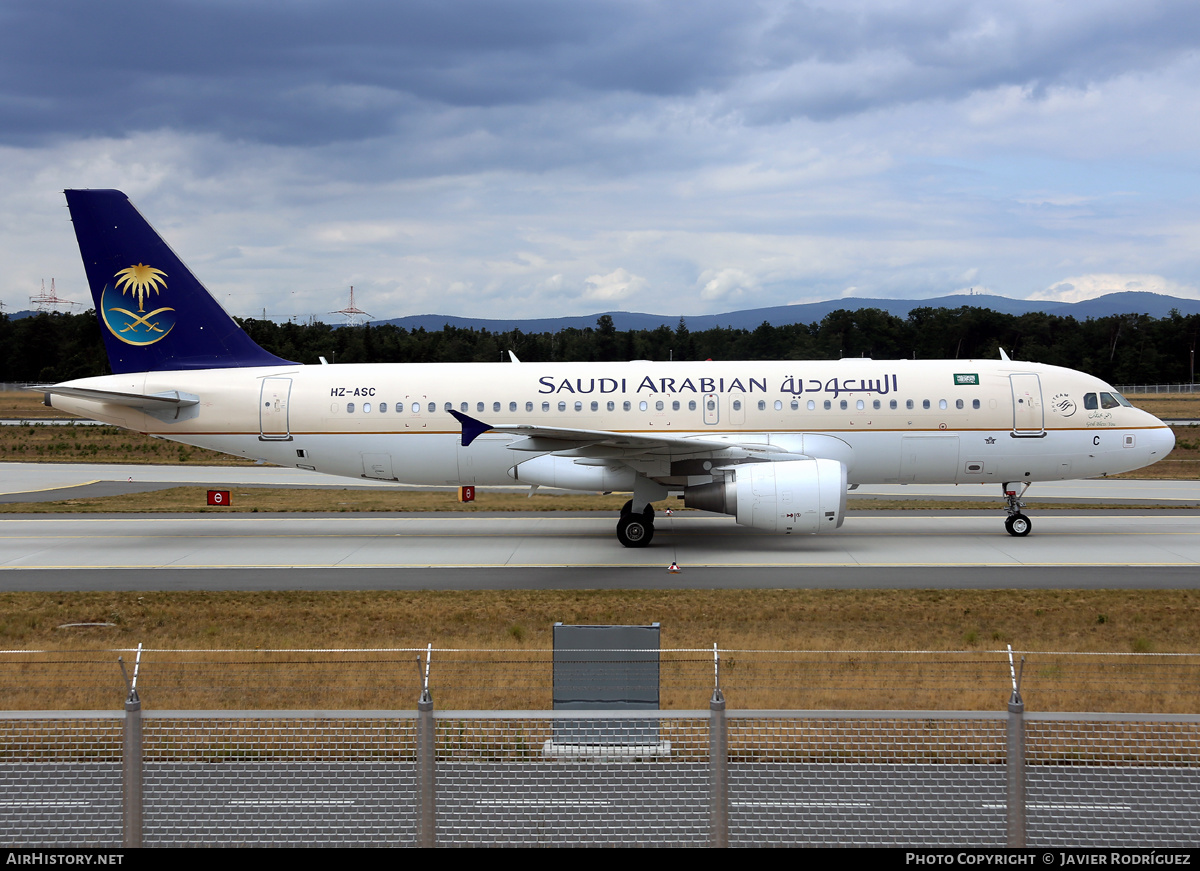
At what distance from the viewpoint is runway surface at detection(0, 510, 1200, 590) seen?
18984mm

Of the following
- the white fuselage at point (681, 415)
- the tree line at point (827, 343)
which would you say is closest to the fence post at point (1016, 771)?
the white fuselage at point (681, 415)

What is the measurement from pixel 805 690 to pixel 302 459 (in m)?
16.6

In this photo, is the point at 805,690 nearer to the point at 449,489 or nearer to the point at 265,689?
the point at 265,689

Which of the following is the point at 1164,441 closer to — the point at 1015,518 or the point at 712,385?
the point at 1015,518

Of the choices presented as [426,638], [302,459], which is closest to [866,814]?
[426,638]

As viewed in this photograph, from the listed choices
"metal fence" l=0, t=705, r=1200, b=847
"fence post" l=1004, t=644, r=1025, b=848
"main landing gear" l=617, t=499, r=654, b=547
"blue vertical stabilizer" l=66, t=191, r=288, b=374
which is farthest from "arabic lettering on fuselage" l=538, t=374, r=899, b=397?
"fence post" l=1004, t=644, r=1025, b=848

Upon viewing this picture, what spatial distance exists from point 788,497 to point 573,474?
5.02 metres

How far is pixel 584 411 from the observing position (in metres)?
23.4

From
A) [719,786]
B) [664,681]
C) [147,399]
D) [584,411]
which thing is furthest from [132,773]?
[147,399]

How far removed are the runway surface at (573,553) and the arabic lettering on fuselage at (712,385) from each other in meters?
3.71

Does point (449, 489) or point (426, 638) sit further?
point (449, 489)

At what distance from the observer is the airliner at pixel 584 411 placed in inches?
896

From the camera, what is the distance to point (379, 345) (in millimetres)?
107062

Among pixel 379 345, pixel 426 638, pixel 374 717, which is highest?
pixel 379 345
